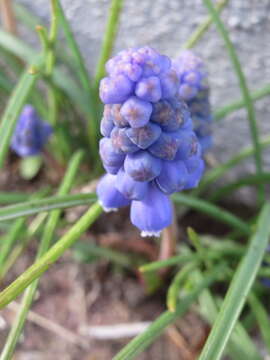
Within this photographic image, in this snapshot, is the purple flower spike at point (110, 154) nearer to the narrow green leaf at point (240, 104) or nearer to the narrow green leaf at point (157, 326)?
the narrow green leaf at point (157, 326)

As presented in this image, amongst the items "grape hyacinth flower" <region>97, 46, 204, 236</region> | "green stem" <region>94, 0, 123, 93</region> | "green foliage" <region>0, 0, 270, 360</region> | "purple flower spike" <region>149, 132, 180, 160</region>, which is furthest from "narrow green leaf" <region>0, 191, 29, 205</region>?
"purple flower spike" <region>149, 132, 180, 160</region>

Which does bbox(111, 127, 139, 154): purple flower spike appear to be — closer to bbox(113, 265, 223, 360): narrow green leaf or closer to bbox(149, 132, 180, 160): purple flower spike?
bbox(149, 132, 180, 160): purple flower spike

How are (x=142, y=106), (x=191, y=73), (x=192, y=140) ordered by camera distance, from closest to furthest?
(x=142, y=106)
(x=192, y=140)
(x=191, y=73)

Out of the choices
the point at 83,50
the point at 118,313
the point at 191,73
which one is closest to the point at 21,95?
the point at 191,73

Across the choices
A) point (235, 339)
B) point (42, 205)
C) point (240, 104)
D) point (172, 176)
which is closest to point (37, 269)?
point (42, 205)

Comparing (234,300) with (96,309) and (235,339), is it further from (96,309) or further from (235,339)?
(96,309)

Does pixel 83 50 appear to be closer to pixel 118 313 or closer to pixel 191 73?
pixel 191 73
